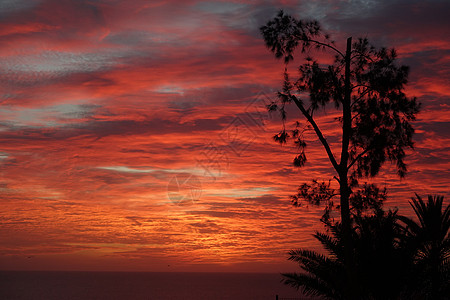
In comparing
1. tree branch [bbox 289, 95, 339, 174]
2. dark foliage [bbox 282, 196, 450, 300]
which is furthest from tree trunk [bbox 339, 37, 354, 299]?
dark foliage [bbox 282, 196, 450, 300]

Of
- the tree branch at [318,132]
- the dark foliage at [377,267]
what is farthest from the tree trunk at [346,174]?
the dark foliage at [377,267]

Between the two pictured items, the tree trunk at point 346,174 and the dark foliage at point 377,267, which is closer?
the tree trunk at point 346,174

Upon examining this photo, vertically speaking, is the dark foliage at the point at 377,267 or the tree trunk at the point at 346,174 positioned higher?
the tree trunk at the point at 346,174

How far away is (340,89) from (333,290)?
853 cm

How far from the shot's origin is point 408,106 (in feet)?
57.0

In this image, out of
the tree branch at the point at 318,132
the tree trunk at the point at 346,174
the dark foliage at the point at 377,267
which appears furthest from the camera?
the dark foliage at the point at 377,267

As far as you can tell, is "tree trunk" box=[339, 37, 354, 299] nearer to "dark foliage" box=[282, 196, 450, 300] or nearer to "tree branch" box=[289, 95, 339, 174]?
"tree branch" box=[289, 95, 339, 174]

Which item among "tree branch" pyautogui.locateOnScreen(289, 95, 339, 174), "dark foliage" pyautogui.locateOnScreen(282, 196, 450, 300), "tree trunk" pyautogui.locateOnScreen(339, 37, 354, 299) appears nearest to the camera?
"tree trunk" pyautogui.locateOnScreen(339, 37, 354, 299)

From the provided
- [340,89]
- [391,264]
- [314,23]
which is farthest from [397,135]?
[391,264]

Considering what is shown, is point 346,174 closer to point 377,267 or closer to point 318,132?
point 318,132

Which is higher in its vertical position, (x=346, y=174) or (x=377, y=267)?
(x=346, y=174)

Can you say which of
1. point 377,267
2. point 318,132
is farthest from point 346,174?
point 377,267

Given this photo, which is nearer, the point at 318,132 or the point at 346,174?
the point at 346,174

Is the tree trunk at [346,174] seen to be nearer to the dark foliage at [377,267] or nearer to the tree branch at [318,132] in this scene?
the tree branch at [318,132]
